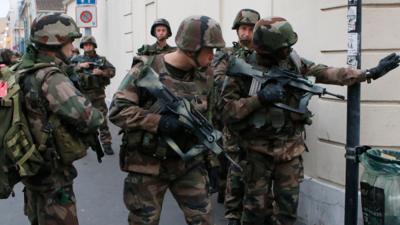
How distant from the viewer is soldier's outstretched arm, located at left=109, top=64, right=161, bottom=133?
3250 mm

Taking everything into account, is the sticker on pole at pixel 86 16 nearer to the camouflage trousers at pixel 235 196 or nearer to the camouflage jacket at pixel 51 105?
the camouflage trousers at pixel 235 196

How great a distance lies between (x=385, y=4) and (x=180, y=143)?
200 cm

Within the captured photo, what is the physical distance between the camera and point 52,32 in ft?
11.1

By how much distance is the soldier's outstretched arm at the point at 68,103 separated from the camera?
323 cm

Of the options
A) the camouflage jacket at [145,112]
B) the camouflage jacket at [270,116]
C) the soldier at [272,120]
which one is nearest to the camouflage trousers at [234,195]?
the soldier at [272,120]

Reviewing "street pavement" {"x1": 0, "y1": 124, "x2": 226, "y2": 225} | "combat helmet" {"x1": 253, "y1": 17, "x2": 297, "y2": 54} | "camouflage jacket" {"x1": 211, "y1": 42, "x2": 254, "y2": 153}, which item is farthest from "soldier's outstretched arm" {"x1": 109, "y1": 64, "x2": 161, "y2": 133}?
"street pavement" {"x1": 0, "y1": 124, "x2": 226, "y2": 225}

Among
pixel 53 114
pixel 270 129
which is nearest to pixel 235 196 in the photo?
pixel 270 129

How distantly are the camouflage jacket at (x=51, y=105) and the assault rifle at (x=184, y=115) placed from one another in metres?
0.37

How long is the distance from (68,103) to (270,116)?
1412 mm

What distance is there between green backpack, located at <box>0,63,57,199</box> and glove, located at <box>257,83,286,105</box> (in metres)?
1.43

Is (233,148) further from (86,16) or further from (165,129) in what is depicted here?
(86,16)

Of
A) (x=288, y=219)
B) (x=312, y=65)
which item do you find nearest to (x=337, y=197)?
(x=288, y=219)

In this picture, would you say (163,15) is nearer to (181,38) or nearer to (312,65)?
(312,65)

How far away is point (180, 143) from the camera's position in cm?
340
